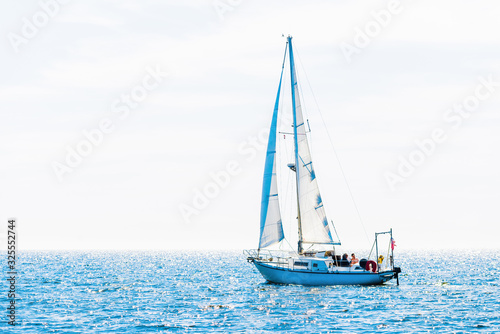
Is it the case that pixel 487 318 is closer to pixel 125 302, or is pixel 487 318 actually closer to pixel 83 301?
pixel 125 302

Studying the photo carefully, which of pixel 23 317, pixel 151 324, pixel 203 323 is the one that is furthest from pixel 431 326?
pixel 23 317

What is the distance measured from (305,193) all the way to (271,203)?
3.58 metres

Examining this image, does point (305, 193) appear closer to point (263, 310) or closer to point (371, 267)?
point (371, 267)

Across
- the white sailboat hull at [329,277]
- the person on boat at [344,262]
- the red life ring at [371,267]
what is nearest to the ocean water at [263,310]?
the white sailboat hull at [329,277]

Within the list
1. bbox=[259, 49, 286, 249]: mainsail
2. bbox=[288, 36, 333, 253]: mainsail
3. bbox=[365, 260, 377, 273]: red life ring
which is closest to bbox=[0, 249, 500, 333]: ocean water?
bbox=[365, 260, 377, 273]: red life ring

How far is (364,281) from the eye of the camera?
5844cm

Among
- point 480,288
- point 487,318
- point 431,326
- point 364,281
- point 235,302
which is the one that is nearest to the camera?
point 431,326

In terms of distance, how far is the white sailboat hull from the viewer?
57.2 meters

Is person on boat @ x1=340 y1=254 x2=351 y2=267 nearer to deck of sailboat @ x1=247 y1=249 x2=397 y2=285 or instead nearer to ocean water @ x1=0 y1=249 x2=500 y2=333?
deck of sailboat @ x1=247 y1=249 x2=397 y2=285

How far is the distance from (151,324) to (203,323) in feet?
11.1

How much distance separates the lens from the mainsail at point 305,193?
6041cm

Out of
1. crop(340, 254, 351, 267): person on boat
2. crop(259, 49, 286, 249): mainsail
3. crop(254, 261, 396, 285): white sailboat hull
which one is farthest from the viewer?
crop(259, 49, 286, 249): mainsail

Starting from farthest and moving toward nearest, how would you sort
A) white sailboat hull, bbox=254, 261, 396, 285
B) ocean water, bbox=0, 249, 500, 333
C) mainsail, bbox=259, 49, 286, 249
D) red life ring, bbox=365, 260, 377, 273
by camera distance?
mainsail, bbox=259, 49, 286, 249 → red life ring, bbox=365, 260, 377, 273 → white sailboat hull, bbox=254, 261, 396, 285 → ocean water, bbox=0, 249, 500, 333

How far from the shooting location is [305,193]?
60750mm
